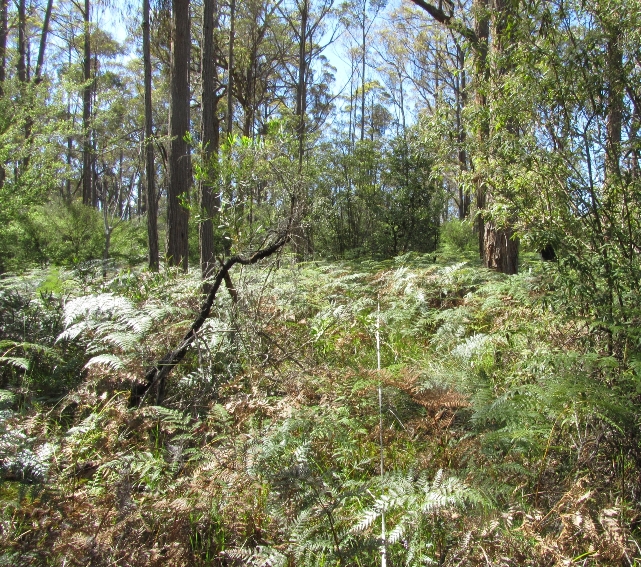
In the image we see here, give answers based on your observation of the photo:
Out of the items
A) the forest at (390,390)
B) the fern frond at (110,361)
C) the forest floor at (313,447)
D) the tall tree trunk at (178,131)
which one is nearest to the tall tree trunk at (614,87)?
the forest at (390,390)

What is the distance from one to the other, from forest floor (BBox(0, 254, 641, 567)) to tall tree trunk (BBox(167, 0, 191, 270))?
4.02m

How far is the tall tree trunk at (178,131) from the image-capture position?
8.45 meters

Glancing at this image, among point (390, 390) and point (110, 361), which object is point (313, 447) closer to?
point (390, 390)

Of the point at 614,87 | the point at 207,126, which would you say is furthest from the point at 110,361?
the point at 207,126

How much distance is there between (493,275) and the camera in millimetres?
6109

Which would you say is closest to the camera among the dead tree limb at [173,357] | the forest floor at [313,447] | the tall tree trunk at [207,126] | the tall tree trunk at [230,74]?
the forest floor at [313,447]

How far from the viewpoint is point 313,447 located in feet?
9.27

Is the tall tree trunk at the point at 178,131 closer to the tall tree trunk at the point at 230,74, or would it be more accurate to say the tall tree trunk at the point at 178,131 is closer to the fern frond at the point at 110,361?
the tall tree trunk at the point at 230,74

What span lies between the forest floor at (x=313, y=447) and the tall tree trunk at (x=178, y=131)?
4015 mm

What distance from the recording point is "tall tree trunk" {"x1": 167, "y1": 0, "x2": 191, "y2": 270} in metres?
8.45

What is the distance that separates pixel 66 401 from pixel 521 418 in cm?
304

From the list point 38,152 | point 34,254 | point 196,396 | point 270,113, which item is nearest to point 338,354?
point 196,396

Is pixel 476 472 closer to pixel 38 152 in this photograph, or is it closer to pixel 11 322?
pixel 11 322

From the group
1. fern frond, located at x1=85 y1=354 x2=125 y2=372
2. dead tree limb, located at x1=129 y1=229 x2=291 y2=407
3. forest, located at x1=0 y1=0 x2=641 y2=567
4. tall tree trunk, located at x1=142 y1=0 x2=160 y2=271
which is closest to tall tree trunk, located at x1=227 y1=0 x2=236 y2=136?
tall tree trunk, located at x1=142 y1=0 x2=160 y2=271
